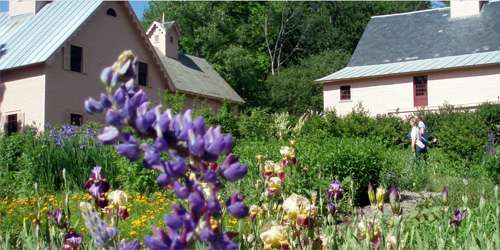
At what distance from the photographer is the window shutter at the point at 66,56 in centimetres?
2245

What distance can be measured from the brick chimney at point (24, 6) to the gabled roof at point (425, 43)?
14.1 m

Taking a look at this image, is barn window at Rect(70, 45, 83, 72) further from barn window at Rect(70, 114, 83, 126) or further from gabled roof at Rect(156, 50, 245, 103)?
gabled roof at Rect(156, 50, 245, 103)

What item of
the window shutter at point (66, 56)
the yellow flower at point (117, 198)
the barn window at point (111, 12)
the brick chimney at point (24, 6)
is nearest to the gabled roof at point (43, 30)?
the brick chimney at point (24, 6)

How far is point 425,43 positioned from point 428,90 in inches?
121

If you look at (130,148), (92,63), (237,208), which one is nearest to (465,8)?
(92,63)

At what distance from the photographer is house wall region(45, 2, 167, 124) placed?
72.4 feet

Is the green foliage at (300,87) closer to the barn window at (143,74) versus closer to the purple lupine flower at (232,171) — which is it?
the barn window at (143,74)

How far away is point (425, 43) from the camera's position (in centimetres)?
3112

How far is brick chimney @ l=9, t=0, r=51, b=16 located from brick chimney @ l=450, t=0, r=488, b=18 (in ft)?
65.0

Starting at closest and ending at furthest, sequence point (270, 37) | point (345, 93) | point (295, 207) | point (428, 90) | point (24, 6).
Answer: point (295, 207) → point (24, 6) → point (428, 90) → point (345, 93) → point (270, 37)

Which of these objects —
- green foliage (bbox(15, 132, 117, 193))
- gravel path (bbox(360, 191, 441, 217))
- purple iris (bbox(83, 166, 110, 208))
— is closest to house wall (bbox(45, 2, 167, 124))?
green foliage (bbox(15, 132, 117, 193))

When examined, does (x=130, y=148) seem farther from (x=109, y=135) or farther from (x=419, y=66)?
(x=419, y=66)

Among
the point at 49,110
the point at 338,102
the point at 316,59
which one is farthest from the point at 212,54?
the point at 49,110

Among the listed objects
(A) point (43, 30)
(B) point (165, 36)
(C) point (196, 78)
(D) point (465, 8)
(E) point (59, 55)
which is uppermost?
(D) point (465, 8)
